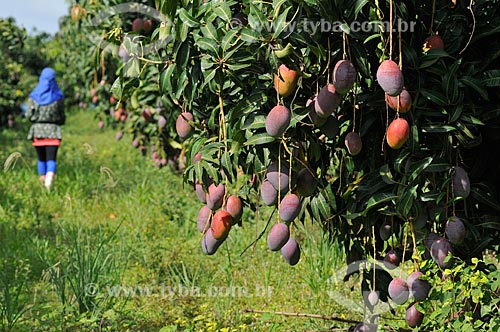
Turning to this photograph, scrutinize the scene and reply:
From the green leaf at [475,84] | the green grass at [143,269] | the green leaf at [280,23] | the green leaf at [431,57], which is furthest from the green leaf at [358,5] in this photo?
the green grass at [143,269]

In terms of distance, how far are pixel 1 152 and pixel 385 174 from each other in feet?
23.8

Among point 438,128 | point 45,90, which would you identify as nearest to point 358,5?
point 438,128

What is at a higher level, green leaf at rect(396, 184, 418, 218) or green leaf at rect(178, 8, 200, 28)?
green leaf at rect(178, 8, 200, 28)

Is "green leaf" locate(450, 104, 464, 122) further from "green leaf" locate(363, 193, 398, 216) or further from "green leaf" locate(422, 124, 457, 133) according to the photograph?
"green leaf" locate(363, 193, 398, 216)

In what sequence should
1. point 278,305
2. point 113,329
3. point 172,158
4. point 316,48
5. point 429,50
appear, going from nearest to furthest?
point 316,48 < point 429,50 < point 113,329 < point 278,305 < point 172,158

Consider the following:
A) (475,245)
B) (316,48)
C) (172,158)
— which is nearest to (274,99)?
(316,48)

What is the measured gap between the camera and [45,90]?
6.32m

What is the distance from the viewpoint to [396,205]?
1862mm

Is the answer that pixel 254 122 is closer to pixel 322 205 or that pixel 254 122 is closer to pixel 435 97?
pixel 322 205

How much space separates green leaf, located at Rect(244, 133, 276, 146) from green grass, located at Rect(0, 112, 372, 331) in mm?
249

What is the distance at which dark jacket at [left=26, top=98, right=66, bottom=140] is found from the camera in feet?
20.7

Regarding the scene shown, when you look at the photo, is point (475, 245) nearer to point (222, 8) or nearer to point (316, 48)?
point (316, 48)

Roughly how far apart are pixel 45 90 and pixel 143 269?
3069 mm

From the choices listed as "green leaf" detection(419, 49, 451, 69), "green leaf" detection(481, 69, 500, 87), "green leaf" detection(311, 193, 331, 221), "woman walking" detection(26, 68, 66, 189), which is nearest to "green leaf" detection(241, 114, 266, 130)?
"green leaf" detection(311, 193, 331, 221)
